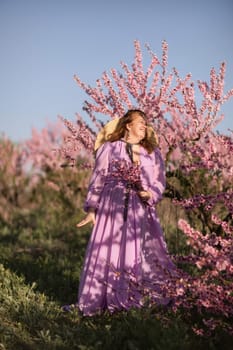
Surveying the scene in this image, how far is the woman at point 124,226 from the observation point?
443cm

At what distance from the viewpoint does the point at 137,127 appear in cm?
459

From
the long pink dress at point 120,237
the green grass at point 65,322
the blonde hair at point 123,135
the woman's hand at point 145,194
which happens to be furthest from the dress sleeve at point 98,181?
the green grass at point 65,322

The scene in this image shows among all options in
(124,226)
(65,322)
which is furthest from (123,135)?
(65,322)

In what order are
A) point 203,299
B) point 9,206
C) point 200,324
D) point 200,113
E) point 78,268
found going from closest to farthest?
1. point 203,299
2. point 200,324
3. point 200,113
4. point 78,268
5. point 9,206

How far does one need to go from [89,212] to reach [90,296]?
2.37ft

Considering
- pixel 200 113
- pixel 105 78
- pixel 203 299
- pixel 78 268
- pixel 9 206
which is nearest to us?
pixel 203 299

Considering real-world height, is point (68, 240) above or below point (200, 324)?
above

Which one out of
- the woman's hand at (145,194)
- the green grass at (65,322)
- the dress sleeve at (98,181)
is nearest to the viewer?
the green grass at (65,322)

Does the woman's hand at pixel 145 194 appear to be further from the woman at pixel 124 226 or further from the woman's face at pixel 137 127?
the woman's face at pixel 137 127

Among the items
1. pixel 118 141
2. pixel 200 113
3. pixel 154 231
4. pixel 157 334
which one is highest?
pixel 200 113

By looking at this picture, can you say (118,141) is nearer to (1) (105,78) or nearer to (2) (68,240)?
(1) (105,78)

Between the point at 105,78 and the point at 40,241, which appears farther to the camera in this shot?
the point at 40,241

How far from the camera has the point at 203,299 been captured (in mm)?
3322

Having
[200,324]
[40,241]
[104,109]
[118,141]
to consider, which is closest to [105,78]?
[104,109]
